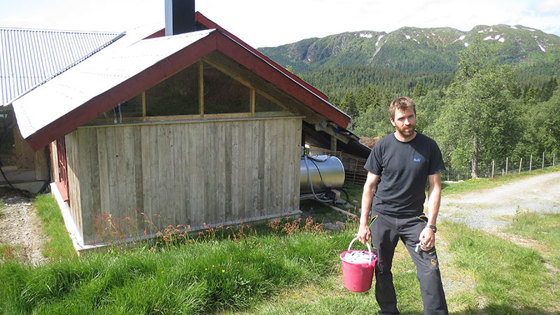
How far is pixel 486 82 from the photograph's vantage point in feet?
123

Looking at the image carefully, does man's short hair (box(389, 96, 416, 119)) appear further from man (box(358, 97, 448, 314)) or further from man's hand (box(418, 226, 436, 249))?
man's hand (box(418, 226, 436, 249))

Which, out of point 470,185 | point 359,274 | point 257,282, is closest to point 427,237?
point 359,274

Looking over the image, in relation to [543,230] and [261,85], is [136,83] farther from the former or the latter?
[543,230]

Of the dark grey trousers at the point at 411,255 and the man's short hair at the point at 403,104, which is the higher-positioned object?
the man's short hair at the point at 403,104

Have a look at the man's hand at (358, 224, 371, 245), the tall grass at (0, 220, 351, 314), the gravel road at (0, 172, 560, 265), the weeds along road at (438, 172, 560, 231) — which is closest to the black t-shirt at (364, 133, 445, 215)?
the man's hand at (358, 224, 371, 245)

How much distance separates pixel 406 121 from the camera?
4.06 m

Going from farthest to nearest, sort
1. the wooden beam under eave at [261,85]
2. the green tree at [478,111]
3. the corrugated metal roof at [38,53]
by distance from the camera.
Result: the green tree at [478,111]
the corrugated metal roof at [38,53]
the wooden beam under eave at [261,85]

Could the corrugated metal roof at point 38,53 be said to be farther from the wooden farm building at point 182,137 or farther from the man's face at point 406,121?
the man's face at point 406,121

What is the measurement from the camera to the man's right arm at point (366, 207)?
4.34 metres

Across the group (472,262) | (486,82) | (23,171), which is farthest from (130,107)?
(486,82)

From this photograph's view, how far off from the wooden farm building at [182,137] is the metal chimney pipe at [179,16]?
8.13 ft

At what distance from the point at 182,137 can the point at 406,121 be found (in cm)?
476

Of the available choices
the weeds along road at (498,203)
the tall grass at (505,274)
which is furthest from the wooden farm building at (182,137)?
the weeds along road at (498,203)

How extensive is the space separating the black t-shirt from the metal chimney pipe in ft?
25.1
